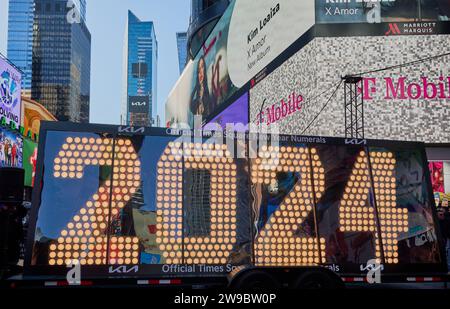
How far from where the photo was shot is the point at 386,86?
25.3 metres

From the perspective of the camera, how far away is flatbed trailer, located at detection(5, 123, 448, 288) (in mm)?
6867

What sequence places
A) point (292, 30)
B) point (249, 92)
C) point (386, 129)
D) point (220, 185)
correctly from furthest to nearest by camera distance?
point (249, 92) → point (292, 30) → point (386, 129) → point (220, 185)

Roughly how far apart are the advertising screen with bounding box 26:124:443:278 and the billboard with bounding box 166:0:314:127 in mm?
19629

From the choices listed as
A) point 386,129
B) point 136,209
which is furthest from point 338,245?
point 386,129

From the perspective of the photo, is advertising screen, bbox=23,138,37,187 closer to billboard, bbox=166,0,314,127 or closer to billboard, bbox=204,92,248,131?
Result: billboard, bbox=204,92,248,131

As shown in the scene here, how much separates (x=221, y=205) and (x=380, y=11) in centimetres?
2194

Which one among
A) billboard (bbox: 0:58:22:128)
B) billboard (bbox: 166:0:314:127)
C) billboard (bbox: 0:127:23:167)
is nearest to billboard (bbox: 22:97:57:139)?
billboard (bbox: 0:58:22:128)

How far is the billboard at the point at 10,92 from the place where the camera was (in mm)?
37344

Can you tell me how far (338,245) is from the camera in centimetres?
784

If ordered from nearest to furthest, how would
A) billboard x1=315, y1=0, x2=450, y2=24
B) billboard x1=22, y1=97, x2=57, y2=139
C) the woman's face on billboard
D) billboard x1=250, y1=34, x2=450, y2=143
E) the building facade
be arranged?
billboard x1=250, y1=34, x2=450, y2=143 < billboard x1=315, y1=0, x2=450, y2=24 < billboard x1=22, y1=97, x2=57, y2=139 < the woman's face on billboard < the building facade

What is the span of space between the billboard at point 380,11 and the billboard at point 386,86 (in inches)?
41.9

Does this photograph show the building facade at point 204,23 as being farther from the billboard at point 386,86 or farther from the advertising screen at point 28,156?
the billboard at point 386,86
